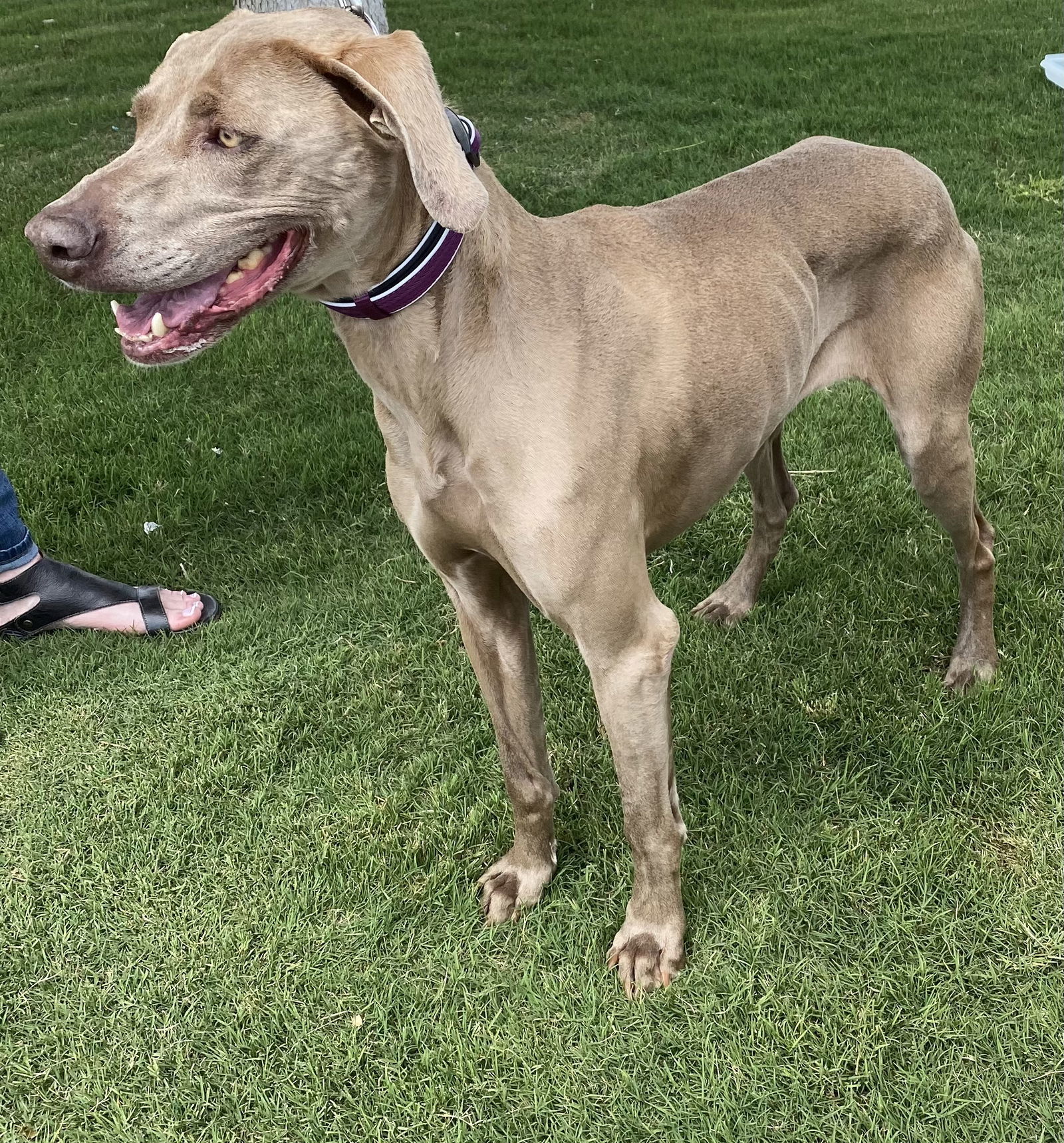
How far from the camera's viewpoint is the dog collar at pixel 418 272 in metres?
2.01

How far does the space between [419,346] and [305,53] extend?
549mm

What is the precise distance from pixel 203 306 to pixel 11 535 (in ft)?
8.02

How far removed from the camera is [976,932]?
269 cm

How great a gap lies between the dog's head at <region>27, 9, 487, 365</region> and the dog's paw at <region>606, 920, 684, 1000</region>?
1.73 meters

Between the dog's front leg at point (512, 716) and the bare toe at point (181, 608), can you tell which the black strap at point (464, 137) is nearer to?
the dog's front leg at point (512, 716)

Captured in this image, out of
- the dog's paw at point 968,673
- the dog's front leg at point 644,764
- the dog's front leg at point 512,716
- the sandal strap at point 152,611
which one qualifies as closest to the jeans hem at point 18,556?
the sandal strap at point 152,611

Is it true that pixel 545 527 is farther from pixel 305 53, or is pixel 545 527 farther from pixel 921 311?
pixel 921 311

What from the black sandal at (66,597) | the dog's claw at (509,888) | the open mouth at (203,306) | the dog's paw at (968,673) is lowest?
the dog's paw at (968,673)

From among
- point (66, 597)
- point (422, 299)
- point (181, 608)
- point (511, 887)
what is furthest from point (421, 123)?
point (66, 597)

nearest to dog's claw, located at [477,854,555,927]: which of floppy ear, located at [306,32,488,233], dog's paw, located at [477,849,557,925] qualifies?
dog's paw, located at [477,849,557,925]

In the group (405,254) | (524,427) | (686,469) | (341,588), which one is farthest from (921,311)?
(341,588)

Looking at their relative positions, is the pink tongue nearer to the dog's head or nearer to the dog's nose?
the dog's head

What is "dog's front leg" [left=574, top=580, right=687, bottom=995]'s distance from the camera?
2328 mm

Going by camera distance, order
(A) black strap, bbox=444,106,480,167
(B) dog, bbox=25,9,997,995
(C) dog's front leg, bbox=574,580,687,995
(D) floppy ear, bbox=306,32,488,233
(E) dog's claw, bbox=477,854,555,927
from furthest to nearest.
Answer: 1. (E) dog's claw, bbox=477,854,555,927
2. (C) dog's front leg, bbox=574,580,687,995
3. (A) black strap, bbox=444,106,480,167
4. (B) dog, bbox=25,9,997,995
5. (D) floppy ear, bbox=306,32,488,233
